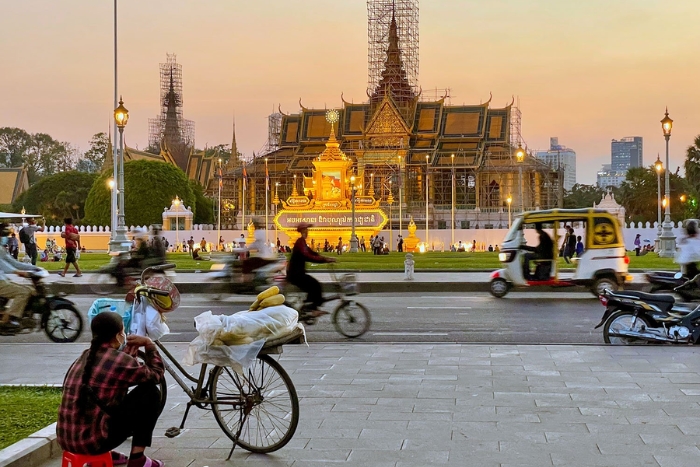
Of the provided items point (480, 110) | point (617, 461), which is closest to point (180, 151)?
point (480, 110)

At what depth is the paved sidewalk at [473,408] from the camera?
5383 millimetres

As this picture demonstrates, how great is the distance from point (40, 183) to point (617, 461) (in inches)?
2900

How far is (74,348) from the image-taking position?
1038 cm

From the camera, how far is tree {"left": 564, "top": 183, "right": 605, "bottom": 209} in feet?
309

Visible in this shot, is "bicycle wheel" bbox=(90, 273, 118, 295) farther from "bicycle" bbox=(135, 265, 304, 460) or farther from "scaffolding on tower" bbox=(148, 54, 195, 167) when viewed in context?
"scaffolding on tower" bbox=(148, 54, 195, 167)

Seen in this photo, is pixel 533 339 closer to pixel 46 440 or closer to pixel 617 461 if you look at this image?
pixel 617 461

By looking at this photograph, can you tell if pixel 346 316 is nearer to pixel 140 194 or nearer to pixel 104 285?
pixel 104 285

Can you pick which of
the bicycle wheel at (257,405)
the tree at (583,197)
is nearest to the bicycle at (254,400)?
the bicycle wheel at (257,405)

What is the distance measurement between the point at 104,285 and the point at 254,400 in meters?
13.3

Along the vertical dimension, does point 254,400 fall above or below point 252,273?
below

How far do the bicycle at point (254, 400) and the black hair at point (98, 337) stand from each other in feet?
2.95

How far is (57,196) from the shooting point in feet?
233

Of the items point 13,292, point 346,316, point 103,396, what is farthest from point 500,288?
point 103,396

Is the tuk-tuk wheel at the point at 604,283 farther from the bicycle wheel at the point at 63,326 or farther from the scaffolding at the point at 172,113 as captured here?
the scaffolding at the point at 172,113
